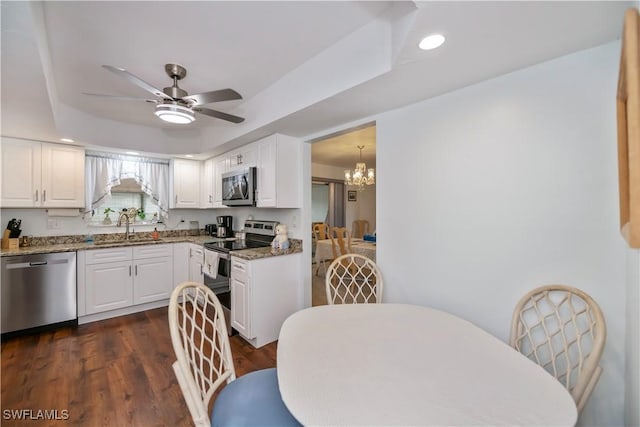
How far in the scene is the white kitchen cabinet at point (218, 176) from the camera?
360cm

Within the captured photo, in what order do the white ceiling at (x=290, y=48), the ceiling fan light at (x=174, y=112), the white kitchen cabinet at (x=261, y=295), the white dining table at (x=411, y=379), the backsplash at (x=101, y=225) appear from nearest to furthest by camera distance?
the white dining table at (x=411, y=379) → the white ceiling at (x=290, y=48) → the ceiling fan light at (x=174, y=112) → the white kitchen cabinet at (x=261, y=295) → the backsplash at (x=101, y=225)

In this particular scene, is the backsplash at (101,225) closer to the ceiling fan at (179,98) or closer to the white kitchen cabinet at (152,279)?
the white kitchen cabinet at (152,279)

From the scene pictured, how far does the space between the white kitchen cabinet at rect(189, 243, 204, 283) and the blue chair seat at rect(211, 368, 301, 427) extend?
2.34 m

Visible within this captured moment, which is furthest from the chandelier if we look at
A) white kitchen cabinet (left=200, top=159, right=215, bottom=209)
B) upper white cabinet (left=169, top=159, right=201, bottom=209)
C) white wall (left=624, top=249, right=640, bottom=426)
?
white wall (left=624, top=249, right=640, bottom=426)

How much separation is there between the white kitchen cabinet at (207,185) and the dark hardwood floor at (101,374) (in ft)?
5.87

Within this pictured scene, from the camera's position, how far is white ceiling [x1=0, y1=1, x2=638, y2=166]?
112cm

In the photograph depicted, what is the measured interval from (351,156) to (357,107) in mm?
3400

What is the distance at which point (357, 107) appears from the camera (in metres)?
2.01

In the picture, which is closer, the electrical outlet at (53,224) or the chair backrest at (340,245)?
the electrical outlet at (53,224)

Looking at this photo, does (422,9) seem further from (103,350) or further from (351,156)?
(351,156)

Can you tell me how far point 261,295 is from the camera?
8.18 ft

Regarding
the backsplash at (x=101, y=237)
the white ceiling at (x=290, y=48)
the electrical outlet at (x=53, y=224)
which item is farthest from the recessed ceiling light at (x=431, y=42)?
the electrical outlet at (x=53, y=224)

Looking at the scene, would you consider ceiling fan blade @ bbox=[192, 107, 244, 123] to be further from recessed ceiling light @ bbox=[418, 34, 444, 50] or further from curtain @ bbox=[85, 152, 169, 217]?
curtain @ bbox=[85, 152, 169, 217]

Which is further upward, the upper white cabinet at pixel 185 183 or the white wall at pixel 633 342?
the upper white cabinet at pixel 185 183
